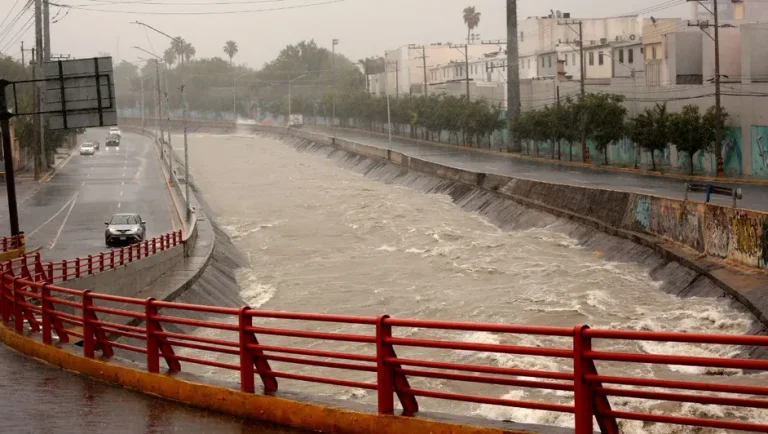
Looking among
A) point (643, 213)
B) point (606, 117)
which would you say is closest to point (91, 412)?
point (643, 213)

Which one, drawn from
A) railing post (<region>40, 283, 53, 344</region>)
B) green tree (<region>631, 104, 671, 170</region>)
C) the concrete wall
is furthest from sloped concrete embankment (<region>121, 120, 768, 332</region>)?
railing post (<region>40, 283, 53, 344</region>)

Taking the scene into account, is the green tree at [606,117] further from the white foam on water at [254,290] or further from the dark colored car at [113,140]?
the dark colored car at [113,140]

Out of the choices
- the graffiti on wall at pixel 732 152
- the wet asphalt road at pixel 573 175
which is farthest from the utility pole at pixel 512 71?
the graffiti on wall at pixel 732 152

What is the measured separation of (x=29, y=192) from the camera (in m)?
67.5

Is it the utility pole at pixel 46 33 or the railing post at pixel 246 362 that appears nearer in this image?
the railing post at pixel 246 362

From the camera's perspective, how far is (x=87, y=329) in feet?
41.7

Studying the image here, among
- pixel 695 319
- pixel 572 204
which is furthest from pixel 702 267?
pixel 572 204

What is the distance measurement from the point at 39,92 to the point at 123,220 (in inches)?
1053

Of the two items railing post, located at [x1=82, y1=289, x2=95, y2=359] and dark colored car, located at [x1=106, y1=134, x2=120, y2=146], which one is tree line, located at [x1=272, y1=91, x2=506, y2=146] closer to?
dark colored car, located at [x1=106, y1=134, x2=120, y2=146]

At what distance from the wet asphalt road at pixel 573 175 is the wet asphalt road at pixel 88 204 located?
67.9 feet

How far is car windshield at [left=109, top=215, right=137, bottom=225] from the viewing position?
4466 centimetres

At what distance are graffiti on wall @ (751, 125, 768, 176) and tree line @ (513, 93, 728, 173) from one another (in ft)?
6.60

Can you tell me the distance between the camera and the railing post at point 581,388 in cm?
753

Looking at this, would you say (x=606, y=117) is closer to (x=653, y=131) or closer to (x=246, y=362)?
(x=653, y=131)
